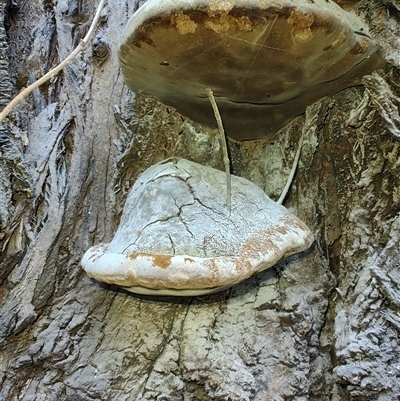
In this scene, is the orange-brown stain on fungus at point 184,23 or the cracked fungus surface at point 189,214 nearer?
the orange-brown stain on fungus at point 184,23

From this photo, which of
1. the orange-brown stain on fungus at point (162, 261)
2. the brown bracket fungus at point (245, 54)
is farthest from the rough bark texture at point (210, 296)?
the orange-brown stain on fungus at point (162, 261)

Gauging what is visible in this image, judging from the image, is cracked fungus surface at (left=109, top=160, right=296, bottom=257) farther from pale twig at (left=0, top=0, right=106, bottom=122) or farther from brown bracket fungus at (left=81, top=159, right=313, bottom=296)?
pale twig at (left=0, top=0, right=106, bottom=122)

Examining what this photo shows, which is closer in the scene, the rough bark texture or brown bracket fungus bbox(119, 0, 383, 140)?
brown bracket fungus bbox(119, 0, 383, 140)

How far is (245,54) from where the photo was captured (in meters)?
1.01

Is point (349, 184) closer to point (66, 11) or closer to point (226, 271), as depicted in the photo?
point (226, 271)

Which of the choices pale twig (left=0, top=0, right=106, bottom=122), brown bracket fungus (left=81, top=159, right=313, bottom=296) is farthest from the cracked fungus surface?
pale twig (left=0, top=0, right=106, bottom=122)

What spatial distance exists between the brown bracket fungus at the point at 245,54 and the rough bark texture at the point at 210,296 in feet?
0.42

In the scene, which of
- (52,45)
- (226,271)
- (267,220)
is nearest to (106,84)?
(52,45)

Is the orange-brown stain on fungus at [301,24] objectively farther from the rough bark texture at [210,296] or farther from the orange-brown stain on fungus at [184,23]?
the rough bark texture at [210,296]

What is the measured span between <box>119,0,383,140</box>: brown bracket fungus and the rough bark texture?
0.42 feet

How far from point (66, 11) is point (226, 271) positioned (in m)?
1.52

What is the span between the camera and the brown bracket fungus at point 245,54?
3.01 ft

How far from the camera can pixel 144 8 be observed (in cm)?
100

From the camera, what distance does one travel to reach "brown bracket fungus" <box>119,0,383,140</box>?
0.92m
